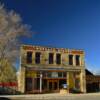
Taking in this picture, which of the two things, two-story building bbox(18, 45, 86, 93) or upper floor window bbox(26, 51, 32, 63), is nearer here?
two-story building bbox(18, 45, 86, 93)

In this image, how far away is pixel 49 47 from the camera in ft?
155

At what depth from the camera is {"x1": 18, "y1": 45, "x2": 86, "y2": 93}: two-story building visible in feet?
148

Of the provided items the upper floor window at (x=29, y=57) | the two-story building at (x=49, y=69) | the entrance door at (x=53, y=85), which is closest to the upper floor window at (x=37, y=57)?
the two-story building at (x=49, y=69)

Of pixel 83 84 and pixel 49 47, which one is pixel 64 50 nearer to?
pixel 49 47

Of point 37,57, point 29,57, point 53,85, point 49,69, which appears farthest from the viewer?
point 53,85

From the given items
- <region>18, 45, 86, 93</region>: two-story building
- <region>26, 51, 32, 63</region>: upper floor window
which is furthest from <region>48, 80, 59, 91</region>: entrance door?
<region>26, 51, 32, 63</region>: upper floor window

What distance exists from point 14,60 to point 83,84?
525 inches

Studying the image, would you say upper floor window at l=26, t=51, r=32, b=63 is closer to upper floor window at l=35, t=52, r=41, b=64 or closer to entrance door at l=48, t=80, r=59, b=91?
upper floor window at l=35, t=52, r=41, b=64

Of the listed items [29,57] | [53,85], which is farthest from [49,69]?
[29,57]

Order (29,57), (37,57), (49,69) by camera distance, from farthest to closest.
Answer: (49,69) → (37,57) → (29,57)

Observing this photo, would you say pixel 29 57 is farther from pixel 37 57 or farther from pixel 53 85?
pixel 53 85

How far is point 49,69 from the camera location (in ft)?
154

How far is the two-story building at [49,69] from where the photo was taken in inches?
1780

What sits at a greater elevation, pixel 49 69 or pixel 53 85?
pixel 49 69
